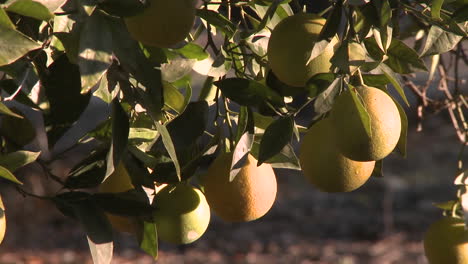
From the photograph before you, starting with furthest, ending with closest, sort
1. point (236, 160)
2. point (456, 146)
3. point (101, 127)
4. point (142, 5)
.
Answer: point (456, 146) < point (101, 127) < point (236, 160) < point (142, 5)

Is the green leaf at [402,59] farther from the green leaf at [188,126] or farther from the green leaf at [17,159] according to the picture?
the green leaf at [17,159]

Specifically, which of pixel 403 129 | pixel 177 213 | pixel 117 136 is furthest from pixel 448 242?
pixel 117 136

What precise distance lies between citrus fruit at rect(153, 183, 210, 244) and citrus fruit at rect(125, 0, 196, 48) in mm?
220

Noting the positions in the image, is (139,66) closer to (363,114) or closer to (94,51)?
(94,51)

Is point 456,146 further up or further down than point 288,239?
further down

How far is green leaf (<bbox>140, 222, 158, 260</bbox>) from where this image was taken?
2.66 ft

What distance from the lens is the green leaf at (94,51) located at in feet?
1.96

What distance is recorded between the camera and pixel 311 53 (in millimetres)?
671

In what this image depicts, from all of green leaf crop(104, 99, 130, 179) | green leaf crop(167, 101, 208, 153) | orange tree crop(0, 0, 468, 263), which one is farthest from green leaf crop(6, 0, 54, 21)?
green leaf crop(167, 101, 208, 153)

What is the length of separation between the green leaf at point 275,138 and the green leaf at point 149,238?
0.16 meters

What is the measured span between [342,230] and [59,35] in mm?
3526

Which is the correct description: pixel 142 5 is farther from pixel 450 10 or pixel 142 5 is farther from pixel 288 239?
pixel 288 239

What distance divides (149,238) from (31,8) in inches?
12.2

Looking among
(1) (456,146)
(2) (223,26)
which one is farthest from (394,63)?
(1) (456,146)
